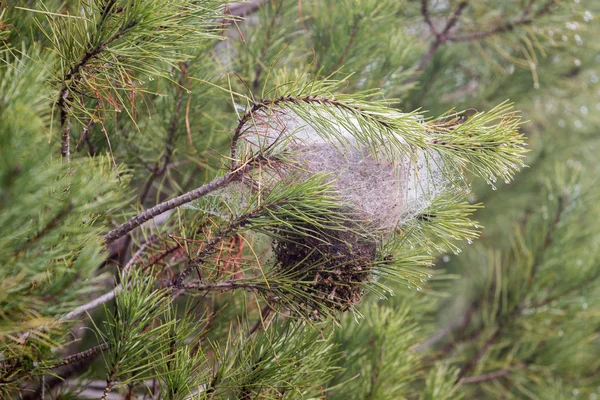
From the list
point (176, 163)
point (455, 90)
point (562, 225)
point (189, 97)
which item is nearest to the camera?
point (189, 97)

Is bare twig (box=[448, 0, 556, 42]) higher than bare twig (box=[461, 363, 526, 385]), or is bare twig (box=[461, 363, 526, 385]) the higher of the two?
bare twig (box=[448, 0, 556, 42])

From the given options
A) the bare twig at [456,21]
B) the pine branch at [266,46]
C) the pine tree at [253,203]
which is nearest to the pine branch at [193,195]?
the pine tree at [253,203]

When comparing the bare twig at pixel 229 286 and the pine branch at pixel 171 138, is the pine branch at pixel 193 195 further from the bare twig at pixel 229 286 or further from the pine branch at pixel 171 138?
the pine branch at pixel 171 138

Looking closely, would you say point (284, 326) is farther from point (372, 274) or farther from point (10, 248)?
point (10, 248)

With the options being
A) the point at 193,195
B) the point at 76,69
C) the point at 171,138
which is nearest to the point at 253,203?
the point at 193,195

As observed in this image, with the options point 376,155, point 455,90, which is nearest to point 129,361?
point 376,155

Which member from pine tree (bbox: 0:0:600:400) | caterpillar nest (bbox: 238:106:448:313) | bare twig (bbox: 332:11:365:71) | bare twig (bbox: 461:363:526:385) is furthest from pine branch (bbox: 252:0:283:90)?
bare twig (bbox: 461:363:526:385)

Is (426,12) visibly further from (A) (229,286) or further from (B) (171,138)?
(A) (229,286)

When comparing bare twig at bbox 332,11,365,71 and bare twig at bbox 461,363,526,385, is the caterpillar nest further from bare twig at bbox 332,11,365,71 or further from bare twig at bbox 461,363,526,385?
bare twig at bbox 461,363,526,385
